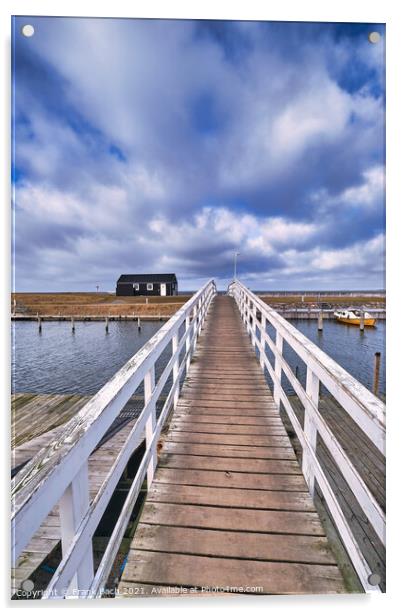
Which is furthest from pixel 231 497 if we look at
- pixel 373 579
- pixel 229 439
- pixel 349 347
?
pixel 349 347

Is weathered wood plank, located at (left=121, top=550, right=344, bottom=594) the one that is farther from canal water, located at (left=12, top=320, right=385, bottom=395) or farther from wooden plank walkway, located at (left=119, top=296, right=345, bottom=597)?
canal water, located at (left=12, top=320, right=385, bottom=395)

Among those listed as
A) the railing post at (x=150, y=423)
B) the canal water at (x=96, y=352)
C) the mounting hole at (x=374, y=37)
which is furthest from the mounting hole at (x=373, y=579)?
the canal water at (x=96, y=352)

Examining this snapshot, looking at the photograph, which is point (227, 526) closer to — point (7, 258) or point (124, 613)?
point (124, 613)

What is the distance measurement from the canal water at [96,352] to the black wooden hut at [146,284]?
14244 millimetres

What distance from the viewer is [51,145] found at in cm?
284

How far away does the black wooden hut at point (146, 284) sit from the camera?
45.0 m

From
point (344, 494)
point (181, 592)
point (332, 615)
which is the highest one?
point (181, 592)

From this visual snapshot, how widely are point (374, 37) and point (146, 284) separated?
44.2 m

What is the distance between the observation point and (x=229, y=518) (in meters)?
2.03

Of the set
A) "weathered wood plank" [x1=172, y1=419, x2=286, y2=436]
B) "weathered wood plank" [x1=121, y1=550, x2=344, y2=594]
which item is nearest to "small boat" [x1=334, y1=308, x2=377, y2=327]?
"weathered wood plank" [x1=172, y1=419, x2=286, y2=436]

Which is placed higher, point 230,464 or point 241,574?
point 230,464

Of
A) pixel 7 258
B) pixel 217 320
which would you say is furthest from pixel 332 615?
pixel 217 320

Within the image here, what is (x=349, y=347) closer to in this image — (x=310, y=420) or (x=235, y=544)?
(x=310, y=420)

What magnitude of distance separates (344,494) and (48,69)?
6.73 m
